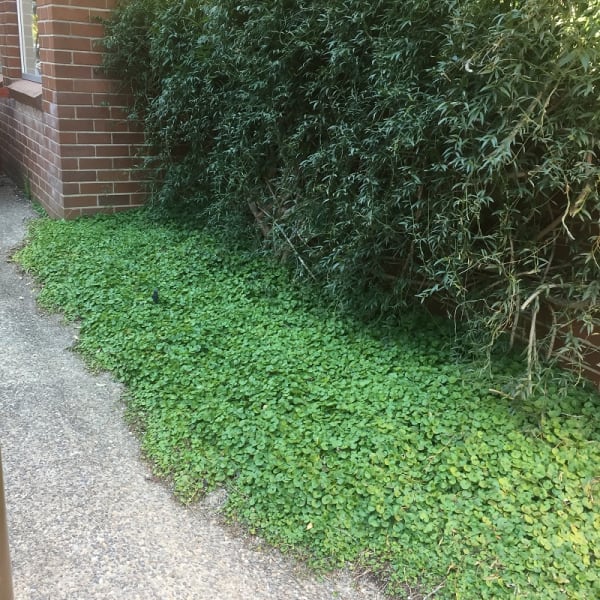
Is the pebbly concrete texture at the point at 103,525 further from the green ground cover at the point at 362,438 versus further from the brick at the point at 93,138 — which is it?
the brick at the point at 93,138

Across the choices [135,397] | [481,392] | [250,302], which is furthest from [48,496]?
[481,392]

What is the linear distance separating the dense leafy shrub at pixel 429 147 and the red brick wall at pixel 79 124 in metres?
1.82

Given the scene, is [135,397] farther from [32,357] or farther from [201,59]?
[201,59]

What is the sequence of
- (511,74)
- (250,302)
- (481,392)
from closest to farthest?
1. (511,74)
2. (481,392)
3. (250,302)

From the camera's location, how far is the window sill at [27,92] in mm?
6434

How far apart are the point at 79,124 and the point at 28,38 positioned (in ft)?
7.99

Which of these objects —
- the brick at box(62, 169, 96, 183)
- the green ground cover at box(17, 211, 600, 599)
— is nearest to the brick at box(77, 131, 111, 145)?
the brick at box(62, 169, 96, 183)

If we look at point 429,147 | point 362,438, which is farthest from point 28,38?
point 362,438

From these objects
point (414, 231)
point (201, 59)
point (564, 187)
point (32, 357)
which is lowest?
point (32, 357)

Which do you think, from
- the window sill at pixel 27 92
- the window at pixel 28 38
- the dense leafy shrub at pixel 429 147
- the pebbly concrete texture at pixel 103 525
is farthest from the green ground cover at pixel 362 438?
the window at pixel 28 38

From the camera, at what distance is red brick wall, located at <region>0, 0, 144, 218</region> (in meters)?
5.77

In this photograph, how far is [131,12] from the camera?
5562mm

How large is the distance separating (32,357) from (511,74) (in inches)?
134

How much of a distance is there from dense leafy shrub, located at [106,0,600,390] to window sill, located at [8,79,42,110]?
274cm
